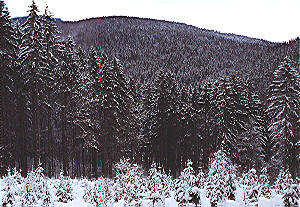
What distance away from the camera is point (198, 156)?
1962 inches

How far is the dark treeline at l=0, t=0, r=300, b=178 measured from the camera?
24.3 m

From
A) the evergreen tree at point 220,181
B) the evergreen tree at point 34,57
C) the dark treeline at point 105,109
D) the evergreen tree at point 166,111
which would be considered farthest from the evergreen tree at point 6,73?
the evergreen tree at point 166,111

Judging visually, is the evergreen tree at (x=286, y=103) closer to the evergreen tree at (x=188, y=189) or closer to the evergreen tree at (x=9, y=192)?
the evergreen tree at (x=188, y=189)

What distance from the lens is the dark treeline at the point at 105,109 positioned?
957 inches

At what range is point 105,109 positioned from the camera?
30969mm

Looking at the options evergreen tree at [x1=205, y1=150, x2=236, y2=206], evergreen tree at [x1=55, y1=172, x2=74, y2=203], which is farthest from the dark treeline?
evergreen tree at [x1=205, y1=150, x2=236, y2=206]

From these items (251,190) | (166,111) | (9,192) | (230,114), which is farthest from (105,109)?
(251,190)

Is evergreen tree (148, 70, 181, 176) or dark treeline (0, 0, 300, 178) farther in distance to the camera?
evergreen tree (148, 70, 181, 176)

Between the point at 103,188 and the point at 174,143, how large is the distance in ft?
94.9

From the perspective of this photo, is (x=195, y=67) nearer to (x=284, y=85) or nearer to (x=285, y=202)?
(x=284, y=85)

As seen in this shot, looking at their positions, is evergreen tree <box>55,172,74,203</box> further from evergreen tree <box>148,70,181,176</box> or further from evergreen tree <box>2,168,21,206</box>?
evergreen tree <box>148,70,181,176</box>

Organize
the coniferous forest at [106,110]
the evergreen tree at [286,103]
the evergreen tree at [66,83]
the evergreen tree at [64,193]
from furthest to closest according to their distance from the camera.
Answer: the evergreen tree at [286,103]
the evergreen tree at [66,83]
the coniferous forest at [106,110]
the evergreen tree at [64,193]

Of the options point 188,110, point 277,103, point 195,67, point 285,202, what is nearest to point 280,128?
point 277,103

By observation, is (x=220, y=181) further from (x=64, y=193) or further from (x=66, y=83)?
(x=66, y=83)
